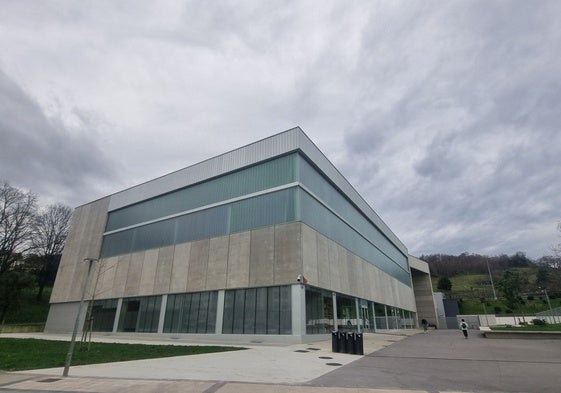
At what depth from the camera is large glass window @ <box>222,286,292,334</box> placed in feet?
70.8

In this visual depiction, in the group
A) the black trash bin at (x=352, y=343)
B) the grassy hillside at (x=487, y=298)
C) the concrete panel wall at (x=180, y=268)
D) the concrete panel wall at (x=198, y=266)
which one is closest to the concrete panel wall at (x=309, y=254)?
the black trash bin at (x=352, y=343)

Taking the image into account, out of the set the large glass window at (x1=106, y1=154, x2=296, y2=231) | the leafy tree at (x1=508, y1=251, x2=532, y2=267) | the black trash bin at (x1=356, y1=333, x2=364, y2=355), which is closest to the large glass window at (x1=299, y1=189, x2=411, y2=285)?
the large glass window at (x1=106, y1=154, x2=296, y2=231)

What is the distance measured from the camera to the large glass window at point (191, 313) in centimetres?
2520

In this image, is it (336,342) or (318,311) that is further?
(318,311)

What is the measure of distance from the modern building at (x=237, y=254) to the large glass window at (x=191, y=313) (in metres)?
0.08

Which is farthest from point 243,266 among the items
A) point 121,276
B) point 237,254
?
point 121,276

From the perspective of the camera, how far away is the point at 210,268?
86.8 feet

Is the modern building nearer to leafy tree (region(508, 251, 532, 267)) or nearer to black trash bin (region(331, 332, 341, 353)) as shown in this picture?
black trash bin (region(331, 332, 341, 353))

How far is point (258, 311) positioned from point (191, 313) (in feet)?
22.9

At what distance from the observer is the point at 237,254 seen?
2531 cm

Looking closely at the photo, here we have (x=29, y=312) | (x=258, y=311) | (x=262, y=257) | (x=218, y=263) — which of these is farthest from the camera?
(x=29, y=312)

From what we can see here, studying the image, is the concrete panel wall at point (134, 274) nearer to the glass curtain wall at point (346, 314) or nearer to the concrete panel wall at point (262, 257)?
the concrete panel wall at point (262, 257)

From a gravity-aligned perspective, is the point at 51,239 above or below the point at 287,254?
above

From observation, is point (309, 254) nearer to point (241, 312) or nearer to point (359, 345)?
point (241, 312)
